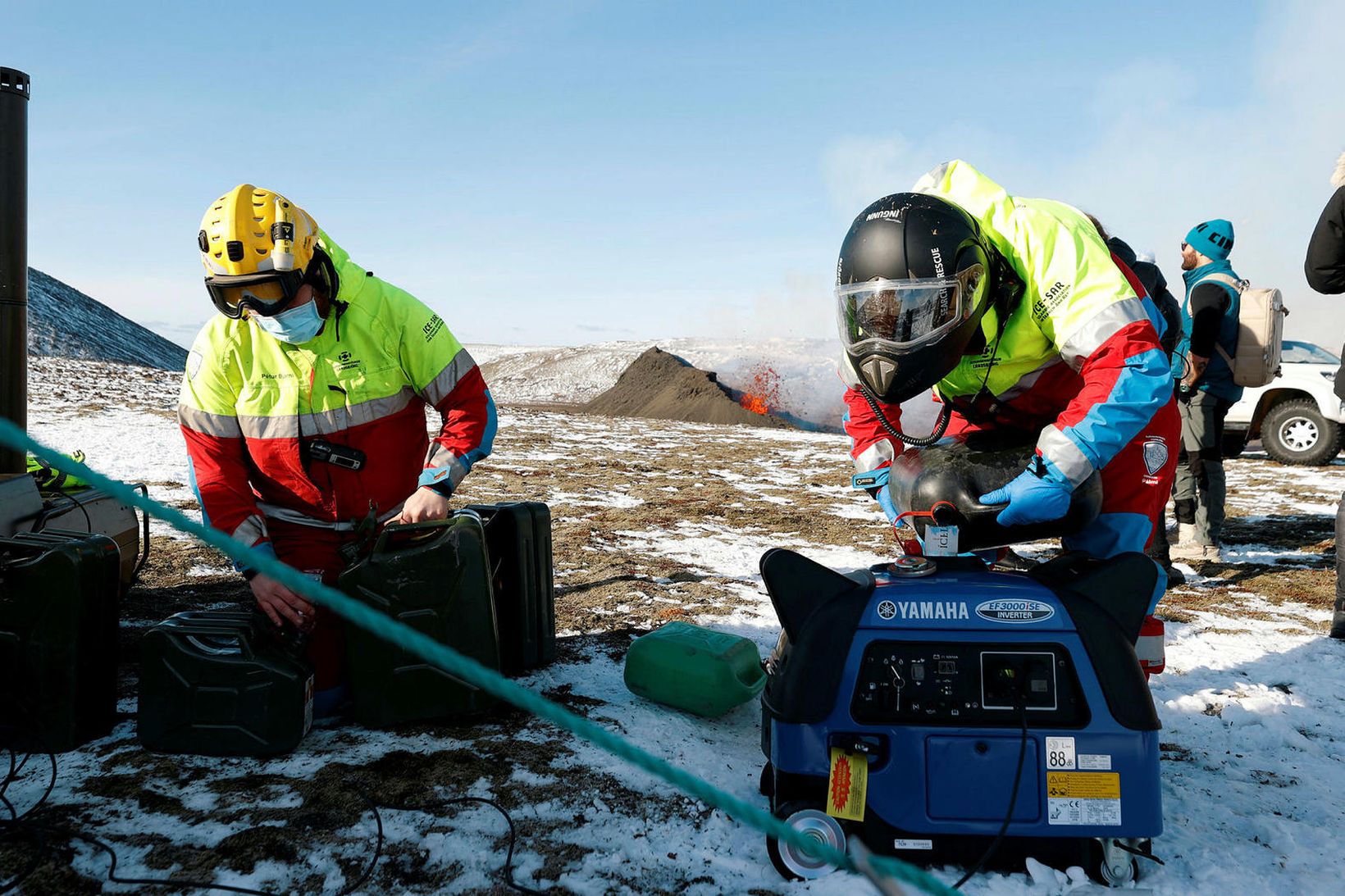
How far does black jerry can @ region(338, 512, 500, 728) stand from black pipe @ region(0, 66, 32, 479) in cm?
198

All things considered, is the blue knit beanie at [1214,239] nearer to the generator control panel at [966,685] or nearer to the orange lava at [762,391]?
the generator control panel at [966,685]

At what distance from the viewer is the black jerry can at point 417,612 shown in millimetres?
2764

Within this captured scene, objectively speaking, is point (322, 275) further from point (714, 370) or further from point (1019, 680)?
point (714, 370)

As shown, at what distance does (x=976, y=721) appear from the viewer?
1.98m

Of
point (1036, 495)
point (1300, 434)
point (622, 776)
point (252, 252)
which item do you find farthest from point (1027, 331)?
point (1300, 434)

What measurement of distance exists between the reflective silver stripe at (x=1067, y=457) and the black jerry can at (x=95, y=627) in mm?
2620

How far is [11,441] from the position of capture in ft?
4.02

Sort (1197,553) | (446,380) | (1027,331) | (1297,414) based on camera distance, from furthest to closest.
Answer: (1297,414) < (1197,553) < (446,380) < (1027,331)

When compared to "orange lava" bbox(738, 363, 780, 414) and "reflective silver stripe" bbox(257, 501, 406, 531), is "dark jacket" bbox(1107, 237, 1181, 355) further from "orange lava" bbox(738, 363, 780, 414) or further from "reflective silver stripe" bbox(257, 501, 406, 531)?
"orange lava" bbox(738, 363, 780, 414)

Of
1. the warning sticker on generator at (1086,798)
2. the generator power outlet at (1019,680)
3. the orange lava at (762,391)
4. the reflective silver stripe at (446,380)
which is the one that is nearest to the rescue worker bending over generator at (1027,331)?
the generator power outlet at (1019,680)

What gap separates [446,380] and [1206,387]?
16.4 ft

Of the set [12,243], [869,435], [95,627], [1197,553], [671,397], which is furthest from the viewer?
[671,397]

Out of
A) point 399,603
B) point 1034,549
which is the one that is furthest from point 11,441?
point 1034,549

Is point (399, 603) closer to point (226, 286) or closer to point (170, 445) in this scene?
point (226, 286)
